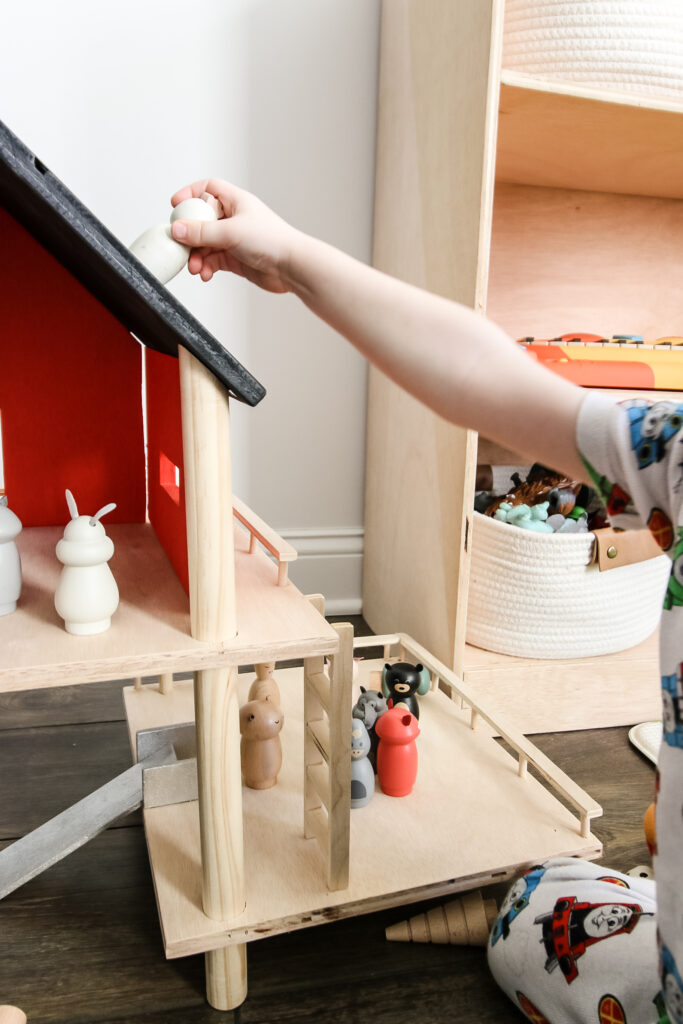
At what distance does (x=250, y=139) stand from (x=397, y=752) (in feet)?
3.50

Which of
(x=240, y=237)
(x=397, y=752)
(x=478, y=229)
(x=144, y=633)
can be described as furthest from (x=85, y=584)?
(x=478, y=229)

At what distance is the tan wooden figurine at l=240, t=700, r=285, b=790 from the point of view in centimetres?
80

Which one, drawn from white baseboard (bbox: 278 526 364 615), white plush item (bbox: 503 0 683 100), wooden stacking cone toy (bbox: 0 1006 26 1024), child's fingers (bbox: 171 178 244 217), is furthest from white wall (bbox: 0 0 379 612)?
wooden stacking cone toy (bbox: 0 1006 26 1024)

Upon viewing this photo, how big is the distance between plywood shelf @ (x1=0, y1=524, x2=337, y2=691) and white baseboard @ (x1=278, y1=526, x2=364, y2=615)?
31.0 inches

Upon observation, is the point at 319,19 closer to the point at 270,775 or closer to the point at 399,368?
the point at 399,368

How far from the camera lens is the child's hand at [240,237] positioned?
0.56 metres

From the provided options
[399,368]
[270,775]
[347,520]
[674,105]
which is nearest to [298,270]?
[399,368]

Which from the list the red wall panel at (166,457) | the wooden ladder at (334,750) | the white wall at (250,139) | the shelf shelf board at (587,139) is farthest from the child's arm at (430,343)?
the white wall at (250,139)

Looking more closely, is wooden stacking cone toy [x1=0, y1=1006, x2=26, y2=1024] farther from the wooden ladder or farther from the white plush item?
the white plush item

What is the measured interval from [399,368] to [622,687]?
839 millimetres

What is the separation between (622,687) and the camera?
3.84 ft

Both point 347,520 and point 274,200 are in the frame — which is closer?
point 274,200

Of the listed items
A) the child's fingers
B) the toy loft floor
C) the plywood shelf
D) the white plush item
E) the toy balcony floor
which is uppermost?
the white plush item

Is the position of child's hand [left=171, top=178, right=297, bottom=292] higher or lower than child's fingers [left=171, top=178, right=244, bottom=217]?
lower
